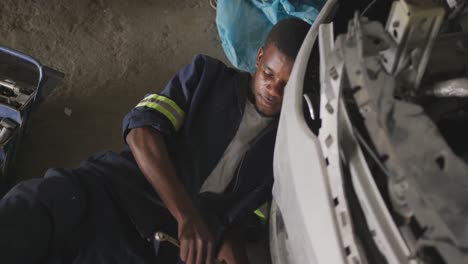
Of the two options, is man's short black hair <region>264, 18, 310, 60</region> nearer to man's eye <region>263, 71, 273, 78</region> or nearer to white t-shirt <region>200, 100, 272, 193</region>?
man's eye <region>263, 71, 273, 78</region>

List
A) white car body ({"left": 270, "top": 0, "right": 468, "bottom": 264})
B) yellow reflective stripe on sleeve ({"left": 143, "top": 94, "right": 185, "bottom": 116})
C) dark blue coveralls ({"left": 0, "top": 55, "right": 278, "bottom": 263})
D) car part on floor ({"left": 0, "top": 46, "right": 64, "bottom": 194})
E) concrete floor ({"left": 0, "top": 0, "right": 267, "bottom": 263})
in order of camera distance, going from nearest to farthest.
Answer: white car body ({"left": 270, "top": 0, "right": 468, "bottom": 264})
dark blue coveralls ({"left": 0, "top": 55, "right": 278, "bottom": 263})
yellow reflective stripe on sleeve ({"left": 143, "top": 94, "right": 185, "bottom": 116})
car part on floor ({"left": 0, "top": 46, "right": 64, "bottom": 194})
concrete floor ({"left": 0, "top": 0, "right": 267, "bottom": 263})

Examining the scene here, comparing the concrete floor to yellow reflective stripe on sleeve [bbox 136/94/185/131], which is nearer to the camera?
yellow reflective stripe on sleeve [bbox 136/94/185/131]

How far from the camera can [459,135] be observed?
95cm

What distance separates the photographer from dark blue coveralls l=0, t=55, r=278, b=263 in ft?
4.22

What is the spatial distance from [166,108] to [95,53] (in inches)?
33.7

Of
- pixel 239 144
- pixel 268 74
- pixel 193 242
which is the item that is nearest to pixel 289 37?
pixel 268 74

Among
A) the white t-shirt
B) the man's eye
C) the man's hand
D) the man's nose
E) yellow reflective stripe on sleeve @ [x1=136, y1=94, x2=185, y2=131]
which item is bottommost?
the man's hand

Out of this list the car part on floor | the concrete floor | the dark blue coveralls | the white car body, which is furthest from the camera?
the concrete floor

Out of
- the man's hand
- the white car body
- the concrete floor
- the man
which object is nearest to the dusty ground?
the concrete floor

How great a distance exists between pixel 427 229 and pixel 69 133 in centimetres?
154

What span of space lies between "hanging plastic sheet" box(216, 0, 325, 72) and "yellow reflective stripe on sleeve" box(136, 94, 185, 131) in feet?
2.28

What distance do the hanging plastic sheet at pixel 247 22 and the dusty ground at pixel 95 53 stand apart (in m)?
0.20

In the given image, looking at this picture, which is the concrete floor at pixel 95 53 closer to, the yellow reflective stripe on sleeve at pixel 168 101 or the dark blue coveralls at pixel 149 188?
the dark blue coveralls at pixel 149 188

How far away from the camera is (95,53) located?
6.84 ft
